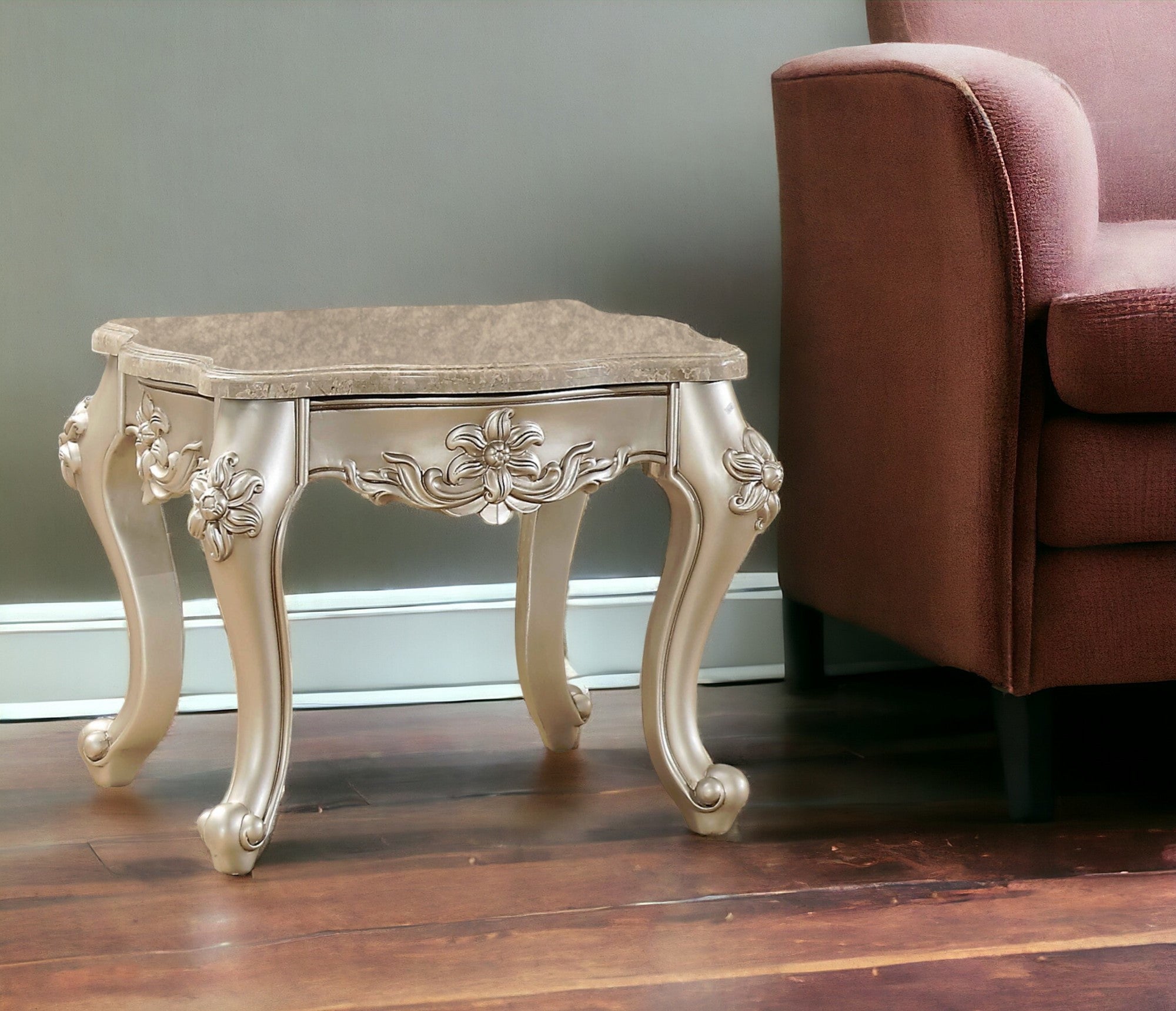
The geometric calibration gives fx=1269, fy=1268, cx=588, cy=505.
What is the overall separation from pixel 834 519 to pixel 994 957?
535mm

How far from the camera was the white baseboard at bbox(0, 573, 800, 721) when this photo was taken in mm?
1471

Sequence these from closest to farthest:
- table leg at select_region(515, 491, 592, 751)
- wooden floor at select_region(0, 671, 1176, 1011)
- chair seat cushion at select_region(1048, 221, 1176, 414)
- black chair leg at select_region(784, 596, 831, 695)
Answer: wooden floor at select_region(0, 671, 1176, 1011) → chair seat cushion at select_region(1048, 221, 1176, 414) → table leg at select_region(515, 491, 592, 751) → black chair leg at select_region(784, 596, 831, 695)

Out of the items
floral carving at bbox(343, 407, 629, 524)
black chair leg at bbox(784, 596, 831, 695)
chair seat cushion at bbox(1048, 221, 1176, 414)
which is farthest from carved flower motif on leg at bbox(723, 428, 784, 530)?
black chair leg at bbox(784, 596, 831, 695)

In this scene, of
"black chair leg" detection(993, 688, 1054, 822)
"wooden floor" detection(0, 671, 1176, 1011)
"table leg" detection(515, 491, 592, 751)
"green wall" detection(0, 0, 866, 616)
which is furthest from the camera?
"green wall" detection(0, 0, 866, 616)

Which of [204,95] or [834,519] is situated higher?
[204,95]

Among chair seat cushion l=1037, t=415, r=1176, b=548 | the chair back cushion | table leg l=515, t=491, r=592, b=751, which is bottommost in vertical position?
table leg l=515, t=491, r=592, b=751

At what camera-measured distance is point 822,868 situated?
3.49 feet

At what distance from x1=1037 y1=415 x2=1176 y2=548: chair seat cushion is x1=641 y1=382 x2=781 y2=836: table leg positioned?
234mm

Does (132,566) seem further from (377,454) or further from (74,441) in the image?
(377,454)

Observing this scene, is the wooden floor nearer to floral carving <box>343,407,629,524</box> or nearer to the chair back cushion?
floral carving <box>343,407,629,524</box>

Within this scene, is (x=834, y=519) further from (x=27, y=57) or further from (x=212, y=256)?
(x=27, y=57)

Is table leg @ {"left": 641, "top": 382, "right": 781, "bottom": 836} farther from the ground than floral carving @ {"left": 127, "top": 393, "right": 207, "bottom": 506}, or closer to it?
closer to it

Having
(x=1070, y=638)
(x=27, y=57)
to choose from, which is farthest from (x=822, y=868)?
(x=27, y=57)

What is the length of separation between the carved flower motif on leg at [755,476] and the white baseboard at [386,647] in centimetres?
50
